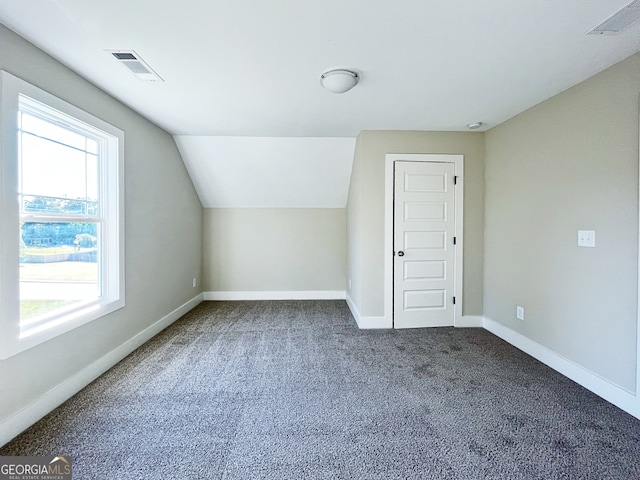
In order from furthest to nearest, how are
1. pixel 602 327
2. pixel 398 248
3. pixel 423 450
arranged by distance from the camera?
pixel 398 248, pixel 602 327, pixel 423 450

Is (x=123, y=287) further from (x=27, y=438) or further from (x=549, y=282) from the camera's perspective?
(x=549, y=282)

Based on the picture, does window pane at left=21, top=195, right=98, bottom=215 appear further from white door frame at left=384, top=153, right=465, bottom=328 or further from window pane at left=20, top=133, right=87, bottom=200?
white door frame at left=384, top=153, right=465, bottom=328

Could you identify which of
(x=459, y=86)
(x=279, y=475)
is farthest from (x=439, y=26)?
(x=279, y=475)

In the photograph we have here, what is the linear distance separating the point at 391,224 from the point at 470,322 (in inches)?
63.5

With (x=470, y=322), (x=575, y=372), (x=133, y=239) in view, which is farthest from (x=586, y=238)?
(x=133, y=239)

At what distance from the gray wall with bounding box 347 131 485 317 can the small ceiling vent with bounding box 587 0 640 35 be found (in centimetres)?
189

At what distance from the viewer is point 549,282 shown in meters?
2.67

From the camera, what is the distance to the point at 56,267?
215 cm

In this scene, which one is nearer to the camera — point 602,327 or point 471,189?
point 602,327

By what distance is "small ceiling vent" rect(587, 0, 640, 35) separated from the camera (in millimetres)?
1517

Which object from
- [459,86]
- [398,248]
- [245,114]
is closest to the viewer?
[459,86]

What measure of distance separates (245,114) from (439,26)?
6.63ft

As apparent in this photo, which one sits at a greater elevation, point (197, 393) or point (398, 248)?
point (398, 248)

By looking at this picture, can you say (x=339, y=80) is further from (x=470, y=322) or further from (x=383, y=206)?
(x=470, y=322)
